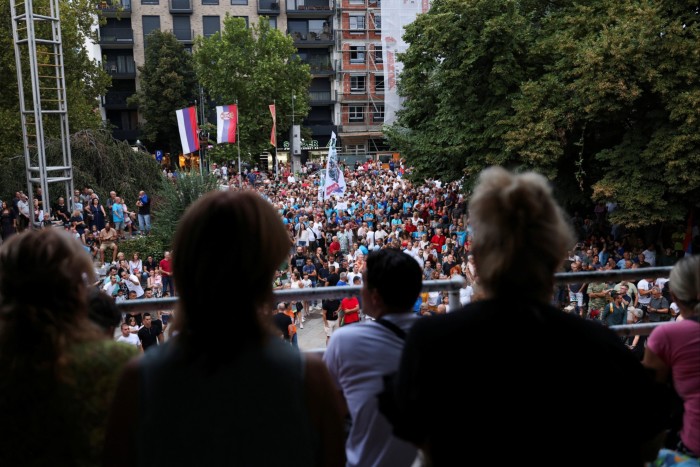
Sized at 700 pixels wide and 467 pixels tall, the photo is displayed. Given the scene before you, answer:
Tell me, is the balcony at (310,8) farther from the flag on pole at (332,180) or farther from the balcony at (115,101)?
the flag on pole at (332,180)

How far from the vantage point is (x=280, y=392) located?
5.64 feet

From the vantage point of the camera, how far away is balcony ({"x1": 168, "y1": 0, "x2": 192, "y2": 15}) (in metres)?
61.0

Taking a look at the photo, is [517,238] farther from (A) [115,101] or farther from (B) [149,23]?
(B) [149,23]

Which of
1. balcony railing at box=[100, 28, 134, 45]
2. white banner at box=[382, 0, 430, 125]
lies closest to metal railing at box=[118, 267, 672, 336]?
white banner at box=[382, 0, 430, 125]

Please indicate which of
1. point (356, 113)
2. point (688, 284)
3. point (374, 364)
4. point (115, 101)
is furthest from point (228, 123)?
point (356, 113)

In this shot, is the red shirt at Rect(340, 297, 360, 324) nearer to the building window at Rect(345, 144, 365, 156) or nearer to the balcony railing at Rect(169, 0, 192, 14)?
the building window at Rect(345, 144, 365, 156)

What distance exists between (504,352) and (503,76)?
22381mm

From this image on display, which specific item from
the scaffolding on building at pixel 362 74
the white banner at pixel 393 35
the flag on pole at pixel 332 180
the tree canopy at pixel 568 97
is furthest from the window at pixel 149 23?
the flag on pole at pixel 332 180

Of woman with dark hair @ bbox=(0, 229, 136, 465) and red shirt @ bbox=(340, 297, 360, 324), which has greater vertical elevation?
woman with dark hair @ bbox=(0, 229, 136, 465)

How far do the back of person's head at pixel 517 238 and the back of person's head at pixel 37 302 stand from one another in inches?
46.2

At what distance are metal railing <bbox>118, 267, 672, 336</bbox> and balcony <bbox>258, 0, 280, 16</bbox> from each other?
62.4 metres

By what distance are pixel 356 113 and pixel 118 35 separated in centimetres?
2186

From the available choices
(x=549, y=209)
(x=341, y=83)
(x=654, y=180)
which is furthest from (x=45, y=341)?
(x=341, y=83)

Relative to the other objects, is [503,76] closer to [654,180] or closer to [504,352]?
[654,180]
